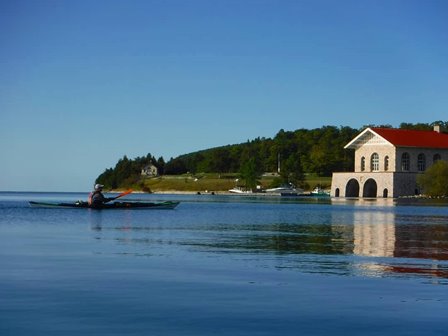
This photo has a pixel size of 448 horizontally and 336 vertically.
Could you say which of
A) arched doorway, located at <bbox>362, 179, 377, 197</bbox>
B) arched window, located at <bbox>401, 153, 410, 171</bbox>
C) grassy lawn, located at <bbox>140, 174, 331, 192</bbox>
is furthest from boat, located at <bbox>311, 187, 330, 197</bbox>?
arched window, located at <bbox>401, 153, 410, 171</bbox>

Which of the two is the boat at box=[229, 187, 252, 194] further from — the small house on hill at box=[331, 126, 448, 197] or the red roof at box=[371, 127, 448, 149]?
the red roof at box=[371, 127, 448, 149]

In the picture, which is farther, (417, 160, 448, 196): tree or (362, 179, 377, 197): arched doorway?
(362, 179, 377, 197): arched doorway

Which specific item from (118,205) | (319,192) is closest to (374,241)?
(118,205)

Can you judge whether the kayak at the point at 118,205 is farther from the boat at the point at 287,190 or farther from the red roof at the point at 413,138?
the boat at the point at 287,190

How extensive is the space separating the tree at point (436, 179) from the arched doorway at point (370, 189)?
13.5 meters

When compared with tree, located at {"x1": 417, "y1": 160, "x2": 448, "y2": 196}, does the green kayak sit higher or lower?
lower

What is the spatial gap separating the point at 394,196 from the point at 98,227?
82.3 meters

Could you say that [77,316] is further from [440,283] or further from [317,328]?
[440,283]

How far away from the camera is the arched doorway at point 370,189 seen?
12517cm

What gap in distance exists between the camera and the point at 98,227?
4041 cm

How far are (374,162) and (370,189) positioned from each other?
4987 millimetres

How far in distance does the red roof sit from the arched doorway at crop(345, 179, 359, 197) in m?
9.67

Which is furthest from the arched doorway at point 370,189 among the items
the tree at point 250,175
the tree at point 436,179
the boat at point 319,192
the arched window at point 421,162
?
the tree at point 250,175

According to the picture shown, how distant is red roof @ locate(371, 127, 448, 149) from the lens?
119075 millimetres
